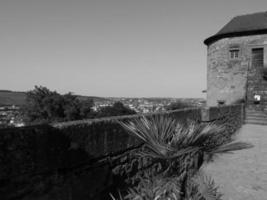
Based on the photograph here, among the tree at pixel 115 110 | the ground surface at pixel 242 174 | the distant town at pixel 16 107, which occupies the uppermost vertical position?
the distant town at pixel 16 107

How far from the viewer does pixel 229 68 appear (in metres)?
22.6

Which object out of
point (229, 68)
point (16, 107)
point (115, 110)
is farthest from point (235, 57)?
point (16, 107)

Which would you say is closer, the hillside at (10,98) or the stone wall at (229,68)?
the stone wall at (229,68)

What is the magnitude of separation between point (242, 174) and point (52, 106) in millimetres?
35184

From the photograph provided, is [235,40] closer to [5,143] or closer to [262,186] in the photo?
[262,186]

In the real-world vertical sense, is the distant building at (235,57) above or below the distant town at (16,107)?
above

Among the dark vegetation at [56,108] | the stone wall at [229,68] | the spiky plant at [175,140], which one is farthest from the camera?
the dark vegetation at [56,108]

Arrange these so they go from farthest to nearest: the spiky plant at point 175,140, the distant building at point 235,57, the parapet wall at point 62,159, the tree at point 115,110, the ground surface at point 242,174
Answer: the tree at point 115,110
the distant building at point 235,57
the ground surface at point 242,174
the spiky plant at point 175,140
the parapet wall at point 62,159

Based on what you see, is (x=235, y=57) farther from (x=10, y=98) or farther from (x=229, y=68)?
(x=10, y=98)

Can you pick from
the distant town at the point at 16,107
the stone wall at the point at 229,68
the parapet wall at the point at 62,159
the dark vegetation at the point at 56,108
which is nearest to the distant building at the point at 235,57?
the stone wall at the point at 229,68

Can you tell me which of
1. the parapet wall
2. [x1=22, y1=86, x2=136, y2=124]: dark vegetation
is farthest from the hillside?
the parapet wall

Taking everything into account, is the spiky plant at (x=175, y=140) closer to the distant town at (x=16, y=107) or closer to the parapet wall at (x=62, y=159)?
the parapet wall at (x=62, y=159)

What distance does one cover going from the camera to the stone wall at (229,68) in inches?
853

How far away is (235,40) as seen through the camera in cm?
2220
